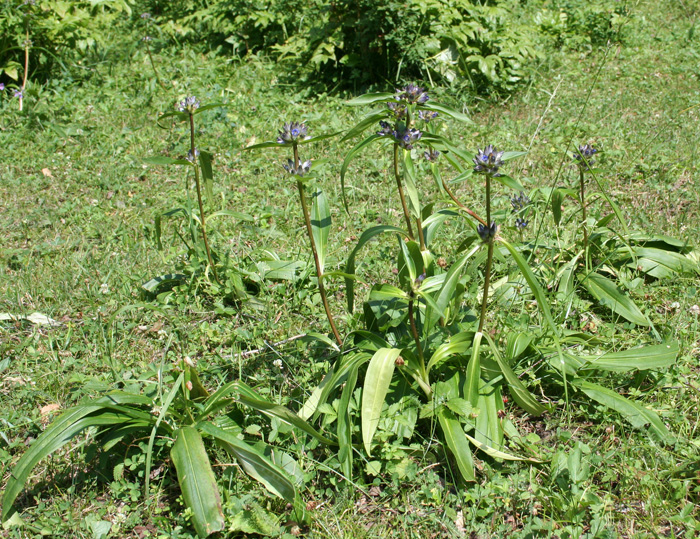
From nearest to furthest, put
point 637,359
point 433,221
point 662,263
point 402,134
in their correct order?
point 402,134, point 637,359, point 433,221, point 662,263

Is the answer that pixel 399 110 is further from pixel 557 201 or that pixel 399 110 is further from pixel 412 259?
pixel 557 201

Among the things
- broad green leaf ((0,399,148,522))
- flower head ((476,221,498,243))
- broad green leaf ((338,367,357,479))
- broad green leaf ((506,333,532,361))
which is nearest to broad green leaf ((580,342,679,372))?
broad green leaf ((506,333,532,361))

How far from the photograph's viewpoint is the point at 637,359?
2.42 meters

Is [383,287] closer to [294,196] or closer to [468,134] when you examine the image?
[294,196]

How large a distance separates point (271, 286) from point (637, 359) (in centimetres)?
184

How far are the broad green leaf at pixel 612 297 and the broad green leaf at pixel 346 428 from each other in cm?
139

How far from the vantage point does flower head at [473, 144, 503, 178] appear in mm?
1972

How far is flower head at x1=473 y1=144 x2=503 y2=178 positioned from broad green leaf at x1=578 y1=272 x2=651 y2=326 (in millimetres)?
1183

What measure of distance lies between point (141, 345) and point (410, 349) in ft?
4.80

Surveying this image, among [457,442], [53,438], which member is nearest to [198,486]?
[53,438]

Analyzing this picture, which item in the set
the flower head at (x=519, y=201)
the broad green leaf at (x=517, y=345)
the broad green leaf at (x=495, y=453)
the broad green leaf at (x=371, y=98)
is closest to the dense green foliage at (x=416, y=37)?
the flower head at (x=519, y=201)

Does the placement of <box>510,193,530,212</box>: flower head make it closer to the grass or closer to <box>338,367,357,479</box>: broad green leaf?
the grass

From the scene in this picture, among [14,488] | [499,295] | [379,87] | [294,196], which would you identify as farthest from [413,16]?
[14,488]

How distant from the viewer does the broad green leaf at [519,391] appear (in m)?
2.19
